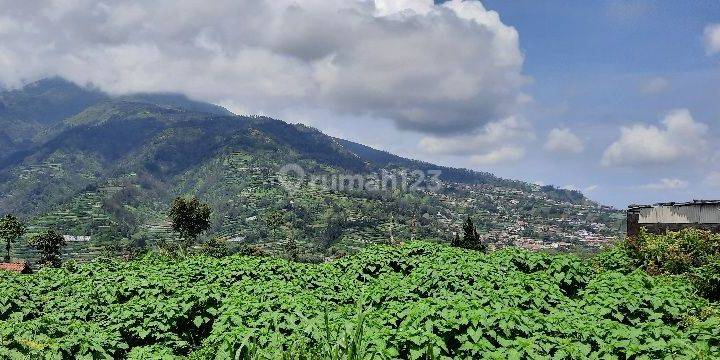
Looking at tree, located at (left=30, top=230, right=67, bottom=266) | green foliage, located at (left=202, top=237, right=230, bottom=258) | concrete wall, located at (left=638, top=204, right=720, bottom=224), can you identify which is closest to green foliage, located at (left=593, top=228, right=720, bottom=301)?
concrete wall, located at (left=638, top=204, right=720, bottom=224)

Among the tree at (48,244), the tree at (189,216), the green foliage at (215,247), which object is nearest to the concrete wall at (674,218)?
the green foliage at (215,247)

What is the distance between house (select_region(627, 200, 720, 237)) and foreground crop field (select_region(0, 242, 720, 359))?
19383mm

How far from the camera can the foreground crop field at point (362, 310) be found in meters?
Result: 9.82

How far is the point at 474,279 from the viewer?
51.4ft

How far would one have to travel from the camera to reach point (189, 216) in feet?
292

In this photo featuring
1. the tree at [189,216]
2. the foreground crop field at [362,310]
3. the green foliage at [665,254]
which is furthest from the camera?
the tree at [189,216]

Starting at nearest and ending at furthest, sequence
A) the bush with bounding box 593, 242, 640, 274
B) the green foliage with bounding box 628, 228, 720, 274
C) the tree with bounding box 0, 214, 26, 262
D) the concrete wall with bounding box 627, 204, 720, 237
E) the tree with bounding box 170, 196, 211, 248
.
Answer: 1. the bush with bounding box 593, 242, 640, 274
2. the green foliage with bounding box 628, 228, 720, 274
3. the concrete wall with bounding box 627, 204, 720, 237
4. the tree with bounding box 0, 214, 26, 262
5. the tree with bounding box 170, 196, 211, 248

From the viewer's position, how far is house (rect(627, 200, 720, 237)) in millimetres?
31734

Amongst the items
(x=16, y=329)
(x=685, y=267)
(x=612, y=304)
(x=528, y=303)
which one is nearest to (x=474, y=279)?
(x=528, y=303)

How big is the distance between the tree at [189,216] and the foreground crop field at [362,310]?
68294 mm

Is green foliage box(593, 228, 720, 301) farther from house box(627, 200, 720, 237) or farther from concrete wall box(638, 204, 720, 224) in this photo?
concrete wall box(638, 204, 720, 224)

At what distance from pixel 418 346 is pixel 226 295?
26.2 feet

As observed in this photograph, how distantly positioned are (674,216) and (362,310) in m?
31.6

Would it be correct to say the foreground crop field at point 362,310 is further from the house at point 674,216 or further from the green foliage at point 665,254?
the house at point 674,216
